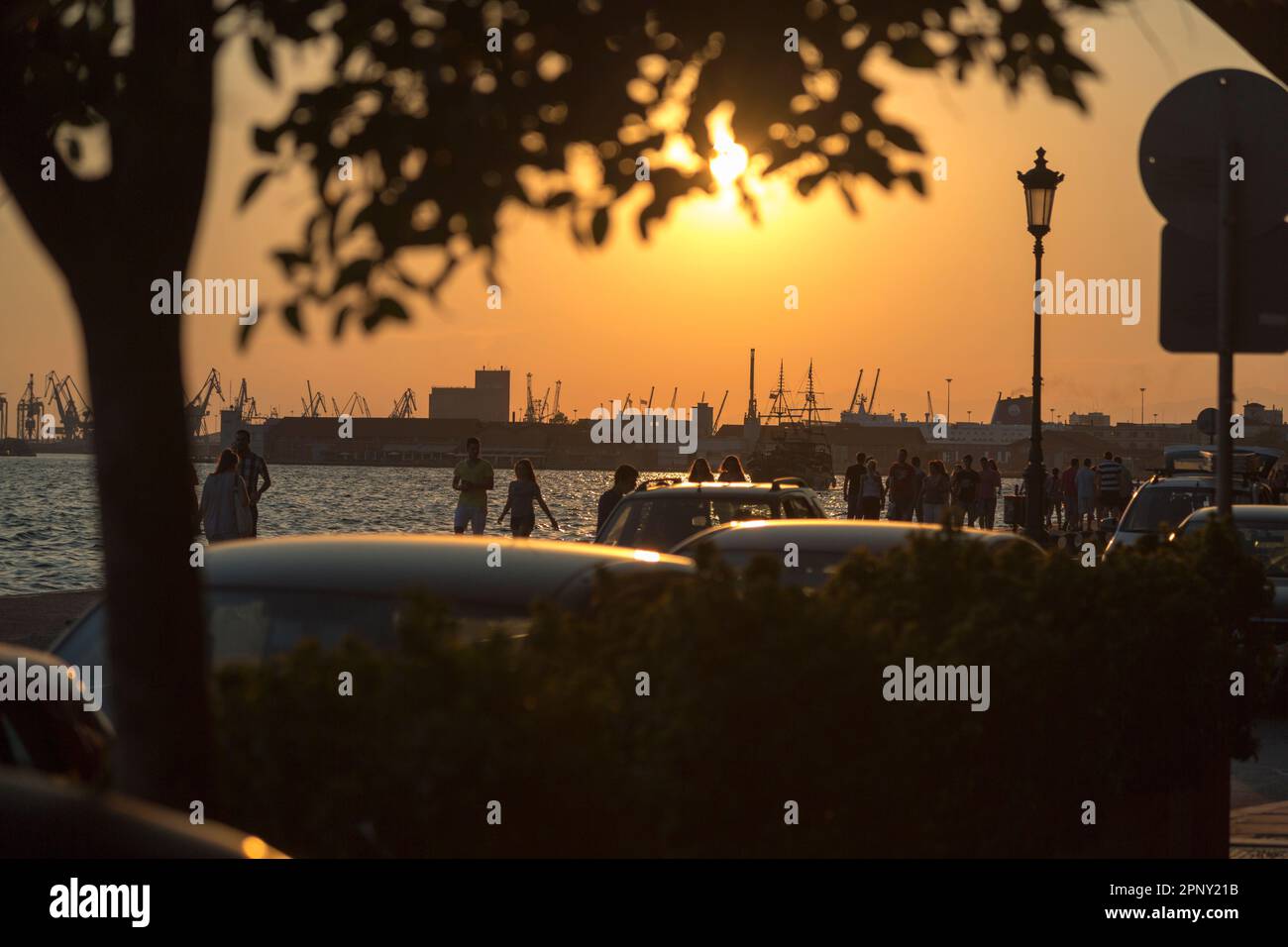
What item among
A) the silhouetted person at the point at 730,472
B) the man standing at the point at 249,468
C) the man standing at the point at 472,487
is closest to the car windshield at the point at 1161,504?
the silhouetted person at the point at 730,472

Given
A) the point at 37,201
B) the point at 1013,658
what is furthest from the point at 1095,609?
the point at 37,201

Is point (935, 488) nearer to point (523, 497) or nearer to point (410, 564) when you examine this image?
point (523, 497)

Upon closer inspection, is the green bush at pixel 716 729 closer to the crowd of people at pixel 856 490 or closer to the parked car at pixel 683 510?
the crowd of people at pixel 856 490

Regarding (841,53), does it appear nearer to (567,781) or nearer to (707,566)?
(707,566)

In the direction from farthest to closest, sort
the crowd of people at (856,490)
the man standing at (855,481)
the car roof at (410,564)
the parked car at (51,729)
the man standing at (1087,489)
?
the man standing at (1087,489)
the man standing at (855,481)
the crowd of people at (856,490)
the car roof at (410,564)
the parked car at (51,729)

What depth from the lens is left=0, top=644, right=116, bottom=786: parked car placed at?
4.32m

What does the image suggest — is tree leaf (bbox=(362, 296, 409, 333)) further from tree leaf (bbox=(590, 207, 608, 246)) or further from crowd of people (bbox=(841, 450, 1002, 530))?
crowd of people (bbox=(841, 450, 1002, 530))

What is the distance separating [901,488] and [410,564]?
2799cm

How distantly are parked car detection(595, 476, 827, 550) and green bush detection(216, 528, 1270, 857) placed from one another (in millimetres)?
7418

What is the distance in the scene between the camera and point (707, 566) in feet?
13.3

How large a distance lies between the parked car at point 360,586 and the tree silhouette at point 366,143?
4.66 ft

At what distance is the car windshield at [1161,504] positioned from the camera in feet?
61.7

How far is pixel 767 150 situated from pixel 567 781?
155 cm

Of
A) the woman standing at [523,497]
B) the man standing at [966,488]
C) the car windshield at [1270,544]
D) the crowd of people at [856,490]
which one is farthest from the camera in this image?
the man standing at [966,488]
